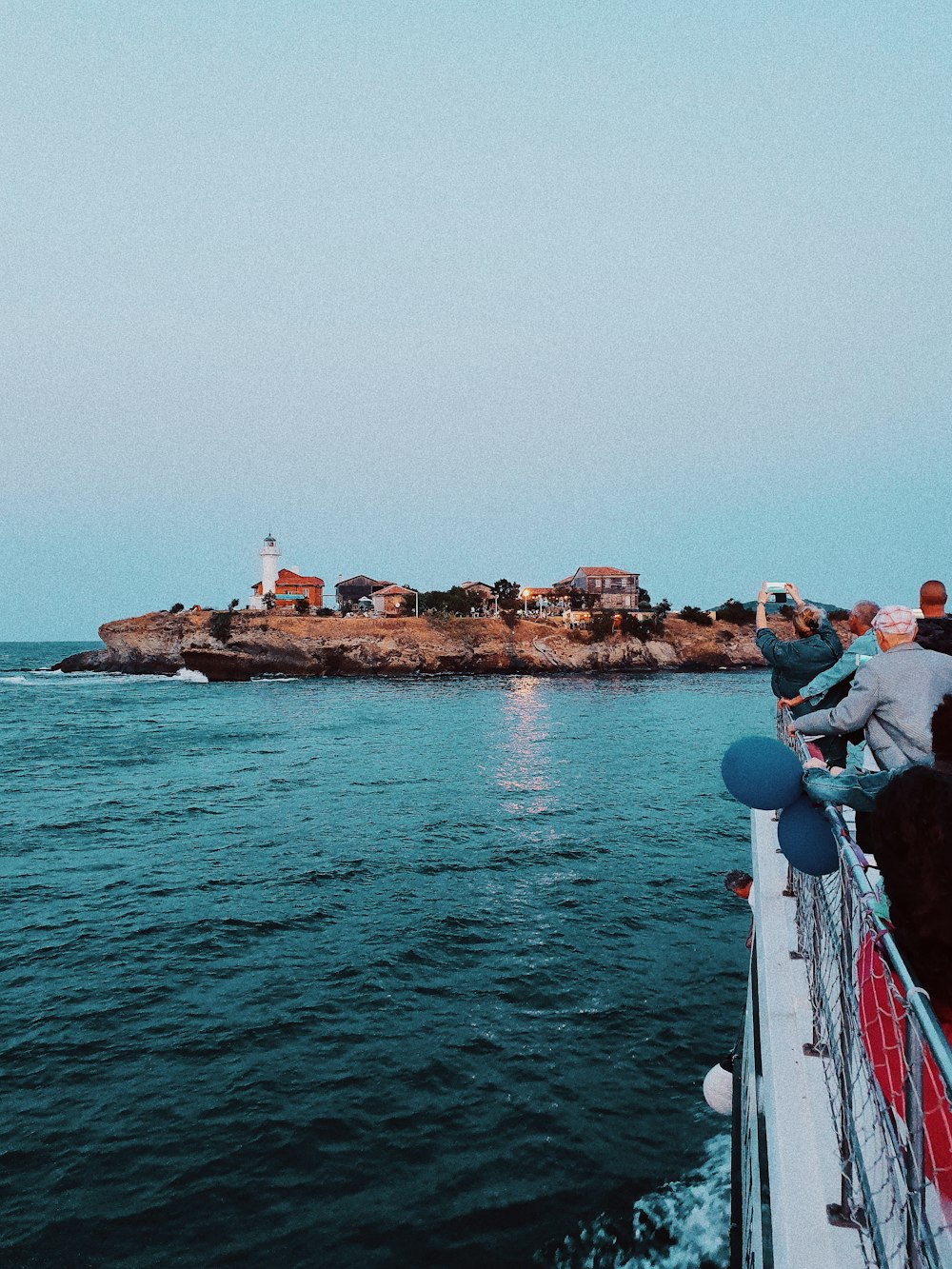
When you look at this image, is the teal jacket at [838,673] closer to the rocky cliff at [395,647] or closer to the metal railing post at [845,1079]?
the metal railing post at [845,1079]

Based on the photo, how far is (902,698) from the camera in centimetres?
412

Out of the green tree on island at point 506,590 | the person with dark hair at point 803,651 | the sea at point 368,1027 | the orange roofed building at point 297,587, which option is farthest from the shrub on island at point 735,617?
the person with dark hair at point 803,651

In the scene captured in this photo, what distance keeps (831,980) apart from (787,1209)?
1.27m

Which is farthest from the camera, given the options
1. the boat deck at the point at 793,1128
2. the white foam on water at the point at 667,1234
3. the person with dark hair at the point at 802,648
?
the person with dark hair at the point at 802,648

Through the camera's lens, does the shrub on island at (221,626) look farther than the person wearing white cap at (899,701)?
Yes

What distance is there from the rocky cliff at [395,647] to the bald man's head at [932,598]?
90242 millimetres

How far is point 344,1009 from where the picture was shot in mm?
10727

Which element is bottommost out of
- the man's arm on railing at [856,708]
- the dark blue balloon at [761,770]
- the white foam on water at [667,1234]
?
the white foam on water at [667,1234]

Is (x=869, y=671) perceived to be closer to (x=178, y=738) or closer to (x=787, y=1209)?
(x=787, y=1209)

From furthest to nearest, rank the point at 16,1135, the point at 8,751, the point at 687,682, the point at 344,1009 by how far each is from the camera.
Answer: the point at 687,682 → the point at 8,751 → the point at 344,1009 → the point at 16,1135

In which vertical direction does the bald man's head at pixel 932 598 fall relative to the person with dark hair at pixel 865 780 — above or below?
above

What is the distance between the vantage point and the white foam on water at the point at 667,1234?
6461mm

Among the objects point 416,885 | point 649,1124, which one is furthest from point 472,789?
point 649,1124

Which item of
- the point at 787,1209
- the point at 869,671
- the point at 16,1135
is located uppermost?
the point at 869,671
